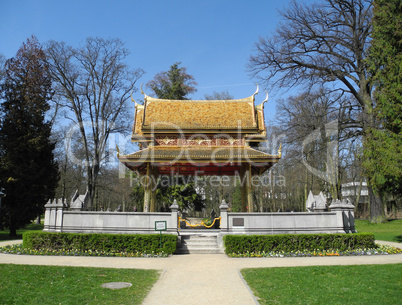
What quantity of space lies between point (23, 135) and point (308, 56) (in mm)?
24220

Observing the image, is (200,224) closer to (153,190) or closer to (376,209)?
(153,190)

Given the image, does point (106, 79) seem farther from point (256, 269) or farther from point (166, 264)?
point (256, 269)

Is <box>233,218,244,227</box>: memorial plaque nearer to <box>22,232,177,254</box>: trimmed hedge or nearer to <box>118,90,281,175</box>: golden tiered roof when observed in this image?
<box>22,232,177,254</box>: trimmed hedge

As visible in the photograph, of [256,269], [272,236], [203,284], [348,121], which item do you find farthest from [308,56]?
[203,284]

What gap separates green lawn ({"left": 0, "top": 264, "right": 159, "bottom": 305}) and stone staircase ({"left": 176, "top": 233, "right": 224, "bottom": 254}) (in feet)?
17.5

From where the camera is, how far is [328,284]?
818 centimetres

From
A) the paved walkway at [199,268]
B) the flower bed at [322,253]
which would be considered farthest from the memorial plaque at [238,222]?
the paved walkway at [199,268]

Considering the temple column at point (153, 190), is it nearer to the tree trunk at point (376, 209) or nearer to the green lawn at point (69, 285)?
the green lawn at point (69, 285)

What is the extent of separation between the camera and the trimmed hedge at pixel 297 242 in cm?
1456

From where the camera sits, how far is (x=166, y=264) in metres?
12.0

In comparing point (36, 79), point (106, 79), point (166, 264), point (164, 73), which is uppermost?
point (164, 73)

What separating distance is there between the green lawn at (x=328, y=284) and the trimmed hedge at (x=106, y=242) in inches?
215

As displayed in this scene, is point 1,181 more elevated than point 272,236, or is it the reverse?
point 1,181

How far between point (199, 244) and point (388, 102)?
41.2ft
